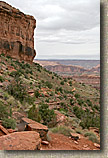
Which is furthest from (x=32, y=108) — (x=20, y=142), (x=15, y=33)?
(x=15, y=33)

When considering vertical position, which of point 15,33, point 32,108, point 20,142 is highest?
point 15,33

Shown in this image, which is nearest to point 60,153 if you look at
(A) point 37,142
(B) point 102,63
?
(A) point 37,142

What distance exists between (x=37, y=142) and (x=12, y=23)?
23885 mm

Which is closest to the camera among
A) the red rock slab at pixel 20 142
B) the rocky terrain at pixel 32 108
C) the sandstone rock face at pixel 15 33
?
the red rock slab at pixel 20 142

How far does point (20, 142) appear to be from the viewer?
9.78ft

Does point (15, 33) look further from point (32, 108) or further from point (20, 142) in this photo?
point (20, 142)

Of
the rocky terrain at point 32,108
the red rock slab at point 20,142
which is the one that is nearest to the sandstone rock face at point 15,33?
the rocky terrain at point 32,108

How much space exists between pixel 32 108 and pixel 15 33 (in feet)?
64.9

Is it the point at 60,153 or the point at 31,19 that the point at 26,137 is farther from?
the point at 31,19

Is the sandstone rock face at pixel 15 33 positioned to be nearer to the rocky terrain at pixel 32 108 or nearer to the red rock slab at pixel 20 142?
the rocky terrain at pixel 32 108

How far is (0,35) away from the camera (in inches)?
872

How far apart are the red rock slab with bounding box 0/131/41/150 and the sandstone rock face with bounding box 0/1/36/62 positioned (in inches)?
833

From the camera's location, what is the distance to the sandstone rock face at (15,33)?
73.2 ft

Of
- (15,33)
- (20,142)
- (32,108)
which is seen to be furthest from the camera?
(15,33)
